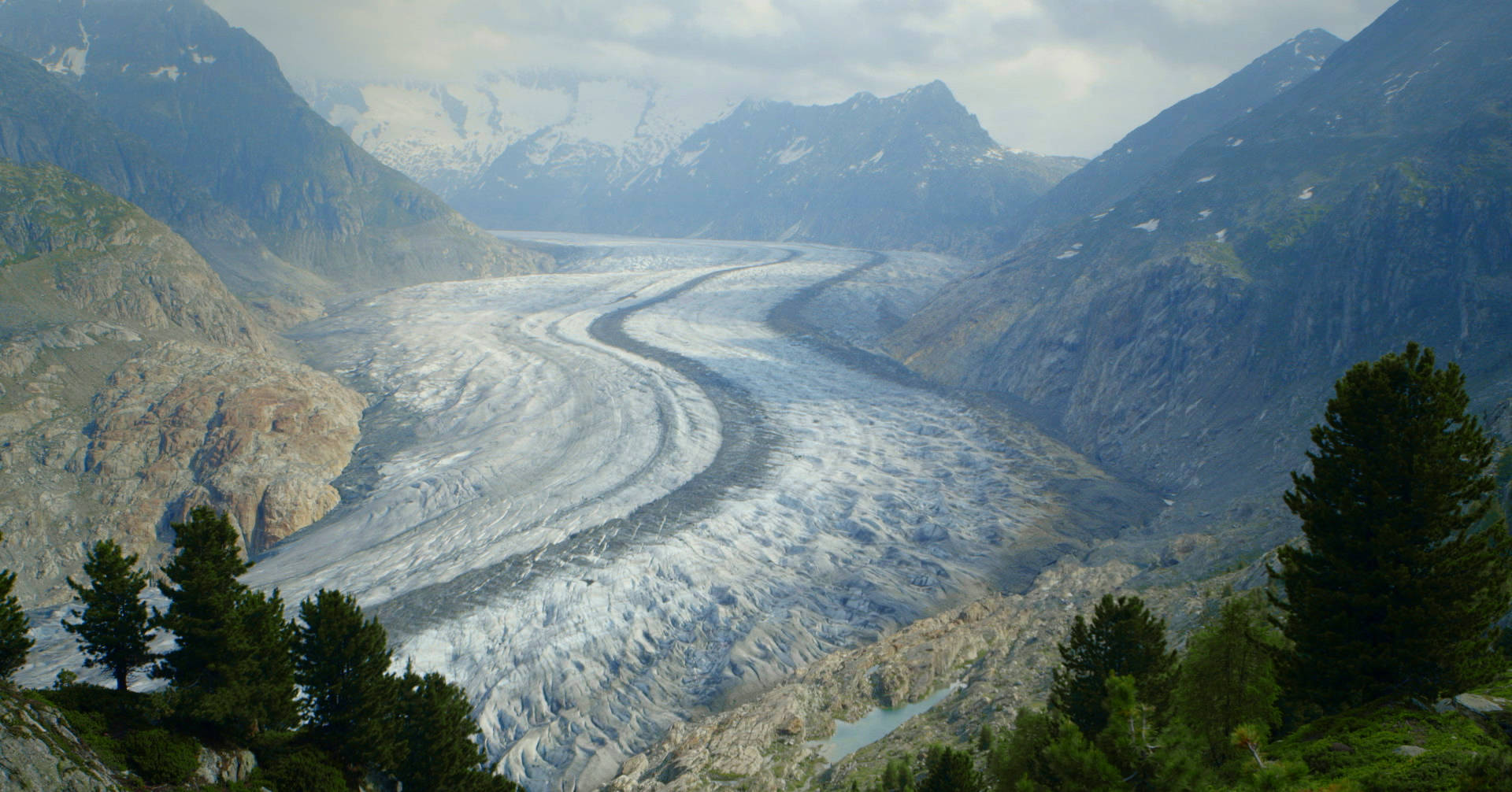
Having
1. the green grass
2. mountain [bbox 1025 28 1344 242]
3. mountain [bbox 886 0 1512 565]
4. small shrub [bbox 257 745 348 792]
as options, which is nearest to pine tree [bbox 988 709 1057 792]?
the green grass

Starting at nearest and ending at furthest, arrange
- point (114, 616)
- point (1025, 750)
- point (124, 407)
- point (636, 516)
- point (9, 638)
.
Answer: point (1025, 750)
point (9, 638)
point (114, 616)
point (636, 516)
point (124, 407)

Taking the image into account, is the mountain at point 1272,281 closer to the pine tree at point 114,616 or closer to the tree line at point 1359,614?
the tree line at point 1359,614

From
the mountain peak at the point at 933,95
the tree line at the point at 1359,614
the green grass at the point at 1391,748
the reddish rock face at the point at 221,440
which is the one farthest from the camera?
the mountain peak at the point at 933,95

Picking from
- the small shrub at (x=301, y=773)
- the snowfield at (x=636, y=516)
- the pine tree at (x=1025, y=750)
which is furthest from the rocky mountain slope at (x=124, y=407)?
the pine tree at (x=1025, y=750)

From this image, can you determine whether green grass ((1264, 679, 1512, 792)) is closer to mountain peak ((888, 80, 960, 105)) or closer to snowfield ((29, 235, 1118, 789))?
snowfield ((29, 235, 1118, 789))

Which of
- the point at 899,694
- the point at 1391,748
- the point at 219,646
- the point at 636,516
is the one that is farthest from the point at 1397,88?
the point at 219,646

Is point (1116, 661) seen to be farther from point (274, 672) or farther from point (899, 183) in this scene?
point (899, 183)
